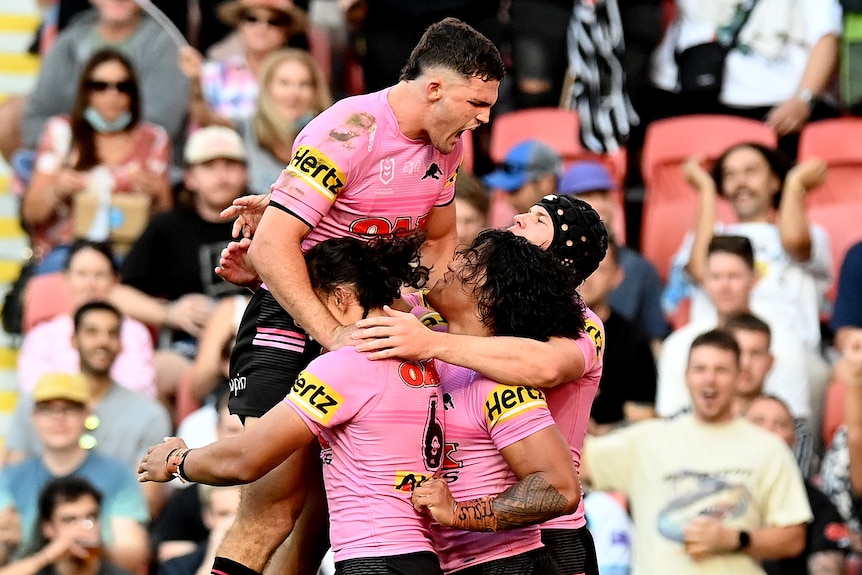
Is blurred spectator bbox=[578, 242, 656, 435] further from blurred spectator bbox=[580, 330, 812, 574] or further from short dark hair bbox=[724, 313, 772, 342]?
blurred spectator bbox=[580, 330, 812, 574]

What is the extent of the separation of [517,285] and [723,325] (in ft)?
13.0

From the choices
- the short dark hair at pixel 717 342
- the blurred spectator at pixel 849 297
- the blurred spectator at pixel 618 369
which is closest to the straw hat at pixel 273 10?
the blurred spectator at pixel 618 369

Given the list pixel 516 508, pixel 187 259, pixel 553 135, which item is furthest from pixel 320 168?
pixel 553 135

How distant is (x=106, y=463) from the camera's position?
770cm

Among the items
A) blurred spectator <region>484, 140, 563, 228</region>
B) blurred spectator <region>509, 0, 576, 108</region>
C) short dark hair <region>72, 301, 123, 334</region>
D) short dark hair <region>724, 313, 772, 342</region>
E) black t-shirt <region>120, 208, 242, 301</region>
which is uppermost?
blurred spectator <region>509, 0, 576, 108</region>

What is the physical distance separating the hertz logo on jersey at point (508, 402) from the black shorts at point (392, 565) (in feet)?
1.36

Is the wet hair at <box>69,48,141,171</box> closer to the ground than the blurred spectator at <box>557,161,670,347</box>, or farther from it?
farther from it

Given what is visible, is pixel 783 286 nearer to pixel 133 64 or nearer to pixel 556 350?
pixel 133 64

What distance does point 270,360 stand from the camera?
201 inches

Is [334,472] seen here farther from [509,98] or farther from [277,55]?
[509,98]

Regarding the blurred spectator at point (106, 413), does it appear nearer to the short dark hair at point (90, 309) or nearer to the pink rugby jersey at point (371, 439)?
the short dark hair at point (90, 309)

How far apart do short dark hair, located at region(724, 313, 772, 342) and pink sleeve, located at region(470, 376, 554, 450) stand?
373cm

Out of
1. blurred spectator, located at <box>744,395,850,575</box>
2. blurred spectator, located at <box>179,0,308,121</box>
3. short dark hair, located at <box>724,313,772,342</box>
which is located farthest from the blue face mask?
blurred spectator, located at <box>744,395,850,575</box>

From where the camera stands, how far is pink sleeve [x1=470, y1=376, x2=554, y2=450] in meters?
4.55
